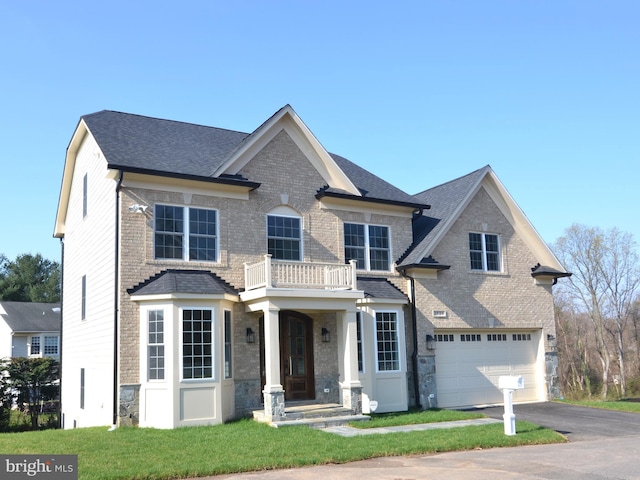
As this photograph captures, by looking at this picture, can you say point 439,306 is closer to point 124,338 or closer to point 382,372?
point 382,372

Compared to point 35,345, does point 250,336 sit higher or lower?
higher

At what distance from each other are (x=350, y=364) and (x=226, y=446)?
5.47 metres

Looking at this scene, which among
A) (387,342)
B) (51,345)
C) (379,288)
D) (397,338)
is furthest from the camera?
(51,345)

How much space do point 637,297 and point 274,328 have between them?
42.9m

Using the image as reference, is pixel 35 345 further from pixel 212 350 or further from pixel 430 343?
pixel 430 343

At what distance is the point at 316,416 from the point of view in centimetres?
1664

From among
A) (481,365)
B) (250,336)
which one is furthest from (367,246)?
(481,365)

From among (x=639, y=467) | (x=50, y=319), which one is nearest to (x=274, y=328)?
(x=639, y=467)

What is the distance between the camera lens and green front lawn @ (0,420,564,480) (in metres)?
11.1

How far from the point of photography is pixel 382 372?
64.3ft

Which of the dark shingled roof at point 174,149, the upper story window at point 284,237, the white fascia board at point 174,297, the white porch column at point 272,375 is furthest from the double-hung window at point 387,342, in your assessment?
the white fascia board at point 174,297

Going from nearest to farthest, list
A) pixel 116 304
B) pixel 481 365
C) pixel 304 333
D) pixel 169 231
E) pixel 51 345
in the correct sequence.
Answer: pixel 116 304 < pixel 169 231 < pixel 304 333 < pixel 481 365 < pixel 51 345

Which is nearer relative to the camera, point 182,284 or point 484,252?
point 182,284

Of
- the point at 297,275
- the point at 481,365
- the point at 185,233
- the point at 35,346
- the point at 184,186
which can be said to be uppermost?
Answer: the point at 184,186
